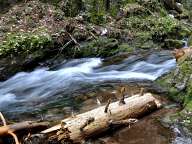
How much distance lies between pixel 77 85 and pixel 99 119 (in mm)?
3994

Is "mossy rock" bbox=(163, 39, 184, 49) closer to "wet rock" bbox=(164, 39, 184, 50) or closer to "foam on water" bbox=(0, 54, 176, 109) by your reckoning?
"wet rock" bbox=(164, 39, 184, 50)

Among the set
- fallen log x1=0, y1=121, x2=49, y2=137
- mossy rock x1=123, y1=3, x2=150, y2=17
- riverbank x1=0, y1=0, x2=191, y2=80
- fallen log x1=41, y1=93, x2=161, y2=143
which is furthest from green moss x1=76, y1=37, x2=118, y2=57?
fallen log x1=0, y1=121, x2=49, y2=137

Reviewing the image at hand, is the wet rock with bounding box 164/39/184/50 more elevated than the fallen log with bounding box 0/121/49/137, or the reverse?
the fallen log with bounding box 0/121/49/137

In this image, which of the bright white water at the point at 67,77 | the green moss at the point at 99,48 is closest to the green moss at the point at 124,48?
the green moss at the point at 99,48

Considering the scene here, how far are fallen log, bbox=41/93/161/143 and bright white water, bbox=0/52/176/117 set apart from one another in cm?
Result: 247

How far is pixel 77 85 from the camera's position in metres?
10.8

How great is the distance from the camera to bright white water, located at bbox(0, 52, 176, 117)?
9.95 meters

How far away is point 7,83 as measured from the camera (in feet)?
37.7

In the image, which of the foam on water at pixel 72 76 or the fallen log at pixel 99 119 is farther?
the foam on water at pixel 72 76

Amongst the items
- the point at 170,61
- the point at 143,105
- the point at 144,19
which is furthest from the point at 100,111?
the point at 144,19

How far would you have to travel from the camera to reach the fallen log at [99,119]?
21.1 ft

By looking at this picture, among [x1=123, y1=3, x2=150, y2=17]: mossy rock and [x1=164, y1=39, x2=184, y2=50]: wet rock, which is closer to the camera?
[x1=164, y1=39, x2=184, y2=50]: wet rock

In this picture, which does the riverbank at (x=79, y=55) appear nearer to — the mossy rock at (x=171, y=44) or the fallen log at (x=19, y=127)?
the mossy rock at (x=171, y=44)

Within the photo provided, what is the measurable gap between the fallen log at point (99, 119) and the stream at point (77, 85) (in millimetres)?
252
